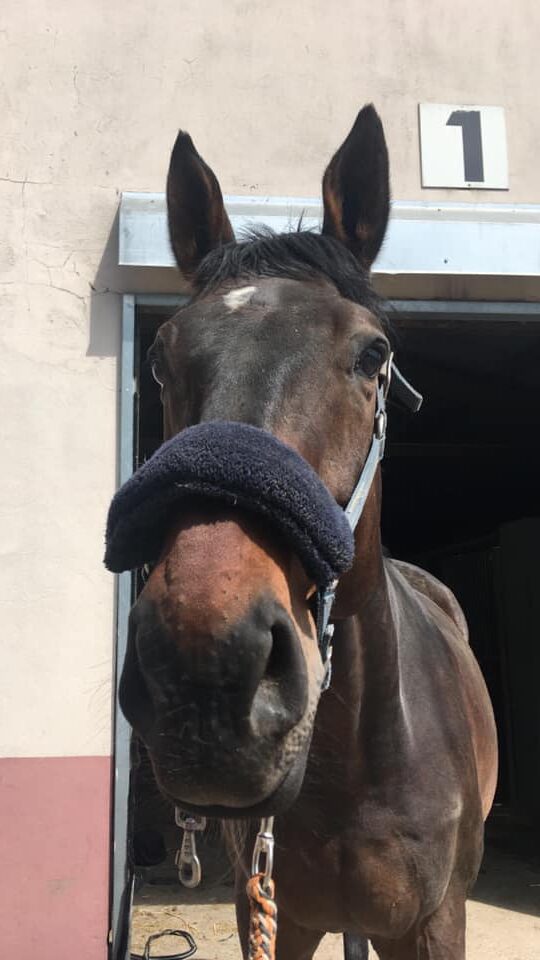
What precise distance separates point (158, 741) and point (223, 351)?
0.70m

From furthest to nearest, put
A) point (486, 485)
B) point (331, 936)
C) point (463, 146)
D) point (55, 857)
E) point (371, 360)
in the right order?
1. point (486, 485)
2. point (331, 936)
3. point (463, 146)
4. point (55, 857)
5. point (371, 360)

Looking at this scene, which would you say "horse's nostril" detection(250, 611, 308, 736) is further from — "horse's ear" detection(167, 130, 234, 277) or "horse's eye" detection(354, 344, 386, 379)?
"horse's ear" detection(167, 130, 234, 277)

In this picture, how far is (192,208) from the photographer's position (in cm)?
208

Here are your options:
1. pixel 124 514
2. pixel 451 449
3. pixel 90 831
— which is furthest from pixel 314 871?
pixel 451 449

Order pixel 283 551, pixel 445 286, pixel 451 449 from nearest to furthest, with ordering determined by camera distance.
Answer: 1. pixel 283 551
2. pixel 445 286
3. pixel 451 449

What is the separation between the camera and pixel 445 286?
3943mm

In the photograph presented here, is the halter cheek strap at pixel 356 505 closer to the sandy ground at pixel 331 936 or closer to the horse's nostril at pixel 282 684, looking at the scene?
the horse's nostril at pixel 282 684

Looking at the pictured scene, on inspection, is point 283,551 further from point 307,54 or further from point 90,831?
point 307,54

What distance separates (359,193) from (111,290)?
214 cm

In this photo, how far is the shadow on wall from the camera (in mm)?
3795

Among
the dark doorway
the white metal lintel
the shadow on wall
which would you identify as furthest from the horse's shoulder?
the shadow on wall

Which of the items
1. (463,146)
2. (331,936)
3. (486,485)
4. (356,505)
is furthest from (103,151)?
(486,485)

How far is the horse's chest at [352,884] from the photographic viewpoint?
1.93m

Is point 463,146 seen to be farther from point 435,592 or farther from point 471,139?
point 435,592
